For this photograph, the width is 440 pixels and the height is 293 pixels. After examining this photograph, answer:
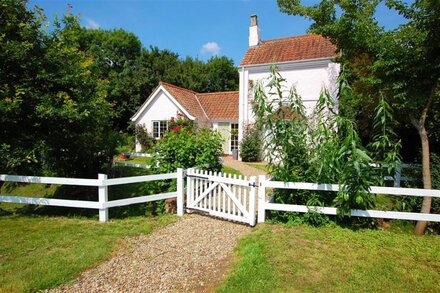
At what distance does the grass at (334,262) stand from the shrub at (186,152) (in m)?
2.79

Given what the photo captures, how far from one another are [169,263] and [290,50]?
15.0 meters

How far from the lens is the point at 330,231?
5.20 metres

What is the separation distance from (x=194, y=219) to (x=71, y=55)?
5.56 metres

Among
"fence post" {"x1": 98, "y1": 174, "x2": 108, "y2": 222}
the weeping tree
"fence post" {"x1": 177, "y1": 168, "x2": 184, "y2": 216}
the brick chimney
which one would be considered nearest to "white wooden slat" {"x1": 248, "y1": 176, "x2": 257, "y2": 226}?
the weeping tree

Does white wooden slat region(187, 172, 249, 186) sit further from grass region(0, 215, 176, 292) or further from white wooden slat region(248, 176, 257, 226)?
grass region(0, 215, 176, 292)

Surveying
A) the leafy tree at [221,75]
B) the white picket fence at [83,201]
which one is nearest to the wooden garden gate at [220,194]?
the white picket fence at [83,201]

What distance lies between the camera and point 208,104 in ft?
66.7

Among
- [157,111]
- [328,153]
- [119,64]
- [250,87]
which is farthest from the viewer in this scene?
[119,64]

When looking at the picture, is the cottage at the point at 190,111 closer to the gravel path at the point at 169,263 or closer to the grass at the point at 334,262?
the gravel path at the point at 169,263

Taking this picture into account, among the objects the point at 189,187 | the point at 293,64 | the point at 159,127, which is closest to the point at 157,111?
the point at 159,127

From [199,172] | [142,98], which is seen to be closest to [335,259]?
[199,172]

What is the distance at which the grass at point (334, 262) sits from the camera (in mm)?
Result: 3434

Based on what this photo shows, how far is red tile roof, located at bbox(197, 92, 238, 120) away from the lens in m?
18.6

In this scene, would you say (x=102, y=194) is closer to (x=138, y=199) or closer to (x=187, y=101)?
(x=138, y=199)
